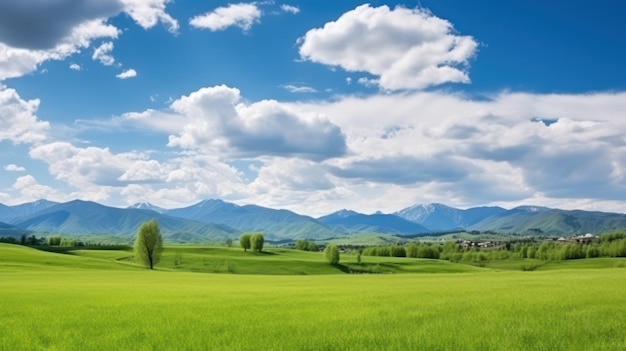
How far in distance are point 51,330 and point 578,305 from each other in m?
21.1

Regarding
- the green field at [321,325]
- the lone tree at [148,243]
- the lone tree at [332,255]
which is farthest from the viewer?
the lone tree at [332,255]

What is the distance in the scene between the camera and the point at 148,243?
126438 millimetres

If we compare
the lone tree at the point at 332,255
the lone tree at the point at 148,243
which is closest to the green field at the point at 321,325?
the lone tree at the point at 148,243

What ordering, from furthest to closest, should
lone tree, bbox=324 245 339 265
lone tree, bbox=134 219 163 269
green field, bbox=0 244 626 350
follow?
1. lone tree, bbox=324 245 339 265
2. lone tree, bbox=134 219 163 269
3. green field, bbox=0 244 626 350

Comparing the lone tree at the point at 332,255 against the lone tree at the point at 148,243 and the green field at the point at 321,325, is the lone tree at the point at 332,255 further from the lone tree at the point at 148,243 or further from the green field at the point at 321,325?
the green field at the point at 321,325

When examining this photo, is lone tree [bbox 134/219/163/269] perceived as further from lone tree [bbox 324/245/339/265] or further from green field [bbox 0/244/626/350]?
green field [bbox 0/244/626/350]

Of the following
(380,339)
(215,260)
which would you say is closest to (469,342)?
(380,339)

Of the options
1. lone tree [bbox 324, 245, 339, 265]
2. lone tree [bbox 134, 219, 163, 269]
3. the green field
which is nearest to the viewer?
the green field

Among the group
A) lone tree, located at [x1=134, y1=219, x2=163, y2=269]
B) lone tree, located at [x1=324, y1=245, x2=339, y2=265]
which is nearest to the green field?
lone tree, located at [x1=134, y1=219, x2=163, y2=269]

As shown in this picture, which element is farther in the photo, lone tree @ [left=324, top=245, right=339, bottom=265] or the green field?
lone tree @ [left=324, top=245, right=339, bottom=265]

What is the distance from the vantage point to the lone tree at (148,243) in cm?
12594

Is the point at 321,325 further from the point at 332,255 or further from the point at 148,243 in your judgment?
the point at 332,255

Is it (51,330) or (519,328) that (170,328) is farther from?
(519,328)

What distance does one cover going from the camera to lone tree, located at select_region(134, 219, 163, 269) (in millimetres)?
125938
